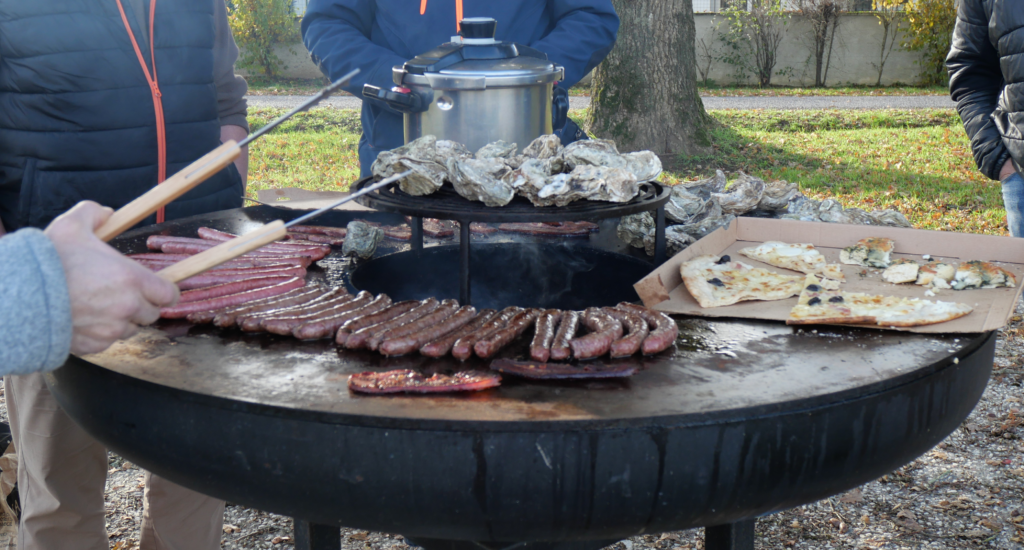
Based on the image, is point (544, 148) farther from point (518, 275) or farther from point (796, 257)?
point (796, 257)

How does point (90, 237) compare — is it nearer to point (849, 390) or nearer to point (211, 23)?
point (849, 390)

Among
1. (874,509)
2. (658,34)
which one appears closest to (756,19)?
(658,34)

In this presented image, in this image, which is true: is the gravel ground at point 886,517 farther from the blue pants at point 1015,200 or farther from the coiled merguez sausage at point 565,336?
the coiled merguez sausage at point 565,336

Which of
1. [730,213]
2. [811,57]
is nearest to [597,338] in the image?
[730,213]

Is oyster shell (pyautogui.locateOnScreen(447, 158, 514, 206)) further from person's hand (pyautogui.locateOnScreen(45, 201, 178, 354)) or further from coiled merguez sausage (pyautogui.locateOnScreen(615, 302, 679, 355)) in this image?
person's hand (pyautogui.locateOnScreen(45, 201, 178, 354))

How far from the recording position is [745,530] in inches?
92.2

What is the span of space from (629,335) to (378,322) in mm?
682

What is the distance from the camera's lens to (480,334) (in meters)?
2.04

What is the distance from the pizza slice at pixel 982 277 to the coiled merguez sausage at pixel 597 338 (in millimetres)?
1133

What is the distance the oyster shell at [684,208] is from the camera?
3244mm

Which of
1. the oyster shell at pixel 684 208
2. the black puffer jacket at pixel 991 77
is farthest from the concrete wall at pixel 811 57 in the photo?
the oyster shell at pixel 684 208

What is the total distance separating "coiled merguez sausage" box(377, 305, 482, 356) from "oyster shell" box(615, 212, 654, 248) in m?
1.14

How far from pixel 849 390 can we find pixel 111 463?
404 centimetres

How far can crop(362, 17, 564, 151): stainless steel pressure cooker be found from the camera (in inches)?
102
